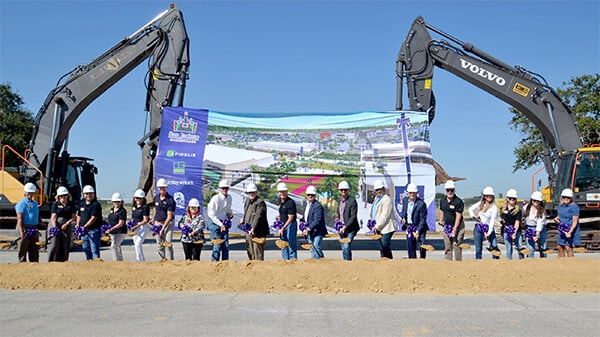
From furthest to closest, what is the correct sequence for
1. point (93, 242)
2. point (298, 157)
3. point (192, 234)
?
1. point (298, 157)
2. point (93, 242)
3. point (192, 234)

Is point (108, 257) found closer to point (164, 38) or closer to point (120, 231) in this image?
point (120, 231)

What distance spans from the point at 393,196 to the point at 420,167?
1185 mm

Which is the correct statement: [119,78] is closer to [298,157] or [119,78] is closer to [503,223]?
[298,157]

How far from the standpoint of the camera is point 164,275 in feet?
31.1

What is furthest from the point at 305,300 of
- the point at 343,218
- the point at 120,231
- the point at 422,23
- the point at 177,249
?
the point at 422,23

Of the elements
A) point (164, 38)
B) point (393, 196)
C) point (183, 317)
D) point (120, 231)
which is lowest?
point (183, 317)

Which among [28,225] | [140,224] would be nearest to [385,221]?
[140,224]

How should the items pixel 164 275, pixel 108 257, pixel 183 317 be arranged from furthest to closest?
pixel 108 257 → pixel 164 275 → pixel 183 317

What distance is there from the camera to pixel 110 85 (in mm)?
17953

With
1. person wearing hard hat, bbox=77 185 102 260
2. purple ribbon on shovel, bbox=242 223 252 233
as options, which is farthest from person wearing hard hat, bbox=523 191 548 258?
person wearing hard hat, bbox=77 185 102 260

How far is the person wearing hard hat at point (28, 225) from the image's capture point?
11.3 meters

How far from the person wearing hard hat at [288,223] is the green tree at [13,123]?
25.5 m

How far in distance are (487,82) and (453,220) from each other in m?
7.69

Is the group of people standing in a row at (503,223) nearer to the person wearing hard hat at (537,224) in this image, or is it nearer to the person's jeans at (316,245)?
the person wearing hard hat at (537,224)
